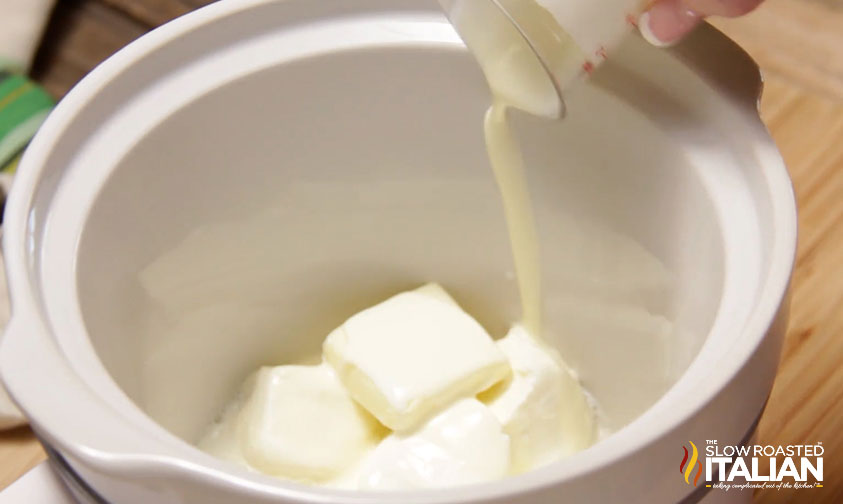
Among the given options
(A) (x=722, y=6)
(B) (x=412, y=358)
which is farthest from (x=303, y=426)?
(A) (x=722, y=6)

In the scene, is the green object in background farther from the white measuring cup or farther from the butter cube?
the white measuring cup

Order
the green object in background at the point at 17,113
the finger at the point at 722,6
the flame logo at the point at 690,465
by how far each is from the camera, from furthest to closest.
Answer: the green object in background at the point at 17,113, the finger at the point at 722,6, the flame logo at the point at 690,465

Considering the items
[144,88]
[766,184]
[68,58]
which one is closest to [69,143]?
[144,88]

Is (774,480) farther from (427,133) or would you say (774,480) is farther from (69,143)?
(69,143)

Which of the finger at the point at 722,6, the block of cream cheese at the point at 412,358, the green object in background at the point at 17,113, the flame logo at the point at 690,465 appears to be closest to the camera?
the flame logo at the point at 690,465

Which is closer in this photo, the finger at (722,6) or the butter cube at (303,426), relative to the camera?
the finger at (722,6)
